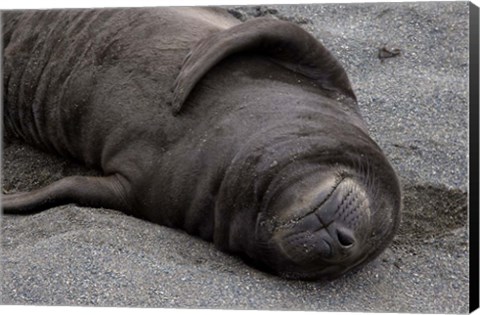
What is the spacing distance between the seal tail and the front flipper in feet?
1.29

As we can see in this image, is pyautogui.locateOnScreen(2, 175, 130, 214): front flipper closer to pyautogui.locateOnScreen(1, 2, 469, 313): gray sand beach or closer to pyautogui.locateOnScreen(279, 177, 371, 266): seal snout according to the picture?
pyautogui.locateOnScreen(1, 2, 469, 313): gray sand beach

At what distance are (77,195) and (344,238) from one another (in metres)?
1.17

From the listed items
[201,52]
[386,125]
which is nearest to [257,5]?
[201,52]

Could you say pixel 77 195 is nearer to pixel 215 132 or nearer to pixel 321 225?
pixel 215 132

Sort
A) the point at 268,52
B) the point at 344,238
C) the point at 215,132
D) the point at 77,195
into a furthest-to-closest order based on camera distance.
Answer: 1. the point at 77,195
2. the point at 268,52
3. the point at 215,132
4. the point at 344,238

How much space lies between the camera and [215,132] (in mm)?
3900

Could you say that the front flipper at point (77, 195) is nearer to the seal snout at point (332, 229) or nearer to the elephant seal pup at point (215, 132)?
the elephant seal pup at point (215, 132)

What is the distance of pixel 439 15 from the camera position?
4055 mm

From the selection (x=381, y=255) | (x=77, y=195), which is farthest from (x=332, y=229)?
(x=77, y=195)

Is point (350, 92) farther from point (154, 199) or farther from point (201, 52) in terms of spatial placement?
point (154, 199)

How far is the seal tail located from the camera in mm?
3939

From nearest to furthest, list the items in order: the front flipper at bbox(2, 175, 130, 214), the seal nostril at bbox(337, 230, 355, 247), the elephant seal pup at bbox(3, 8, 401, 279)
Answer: the seal nostril at bbox(337, 230, 355, 247) < the elephant seal pup at bbox(3, 8, 401, 279) < the front flipper at bbox(2, 175, 130, 214)

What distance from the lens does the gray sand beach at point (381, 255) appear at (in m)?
3.72

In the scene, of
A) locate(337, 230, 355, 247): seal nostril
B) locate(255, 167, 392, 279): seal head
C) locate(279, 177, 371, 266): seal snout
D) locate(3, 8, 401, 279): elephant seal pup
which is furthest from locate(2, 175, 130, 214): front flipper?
locate(337, 230, 355, 247): seal nostril
